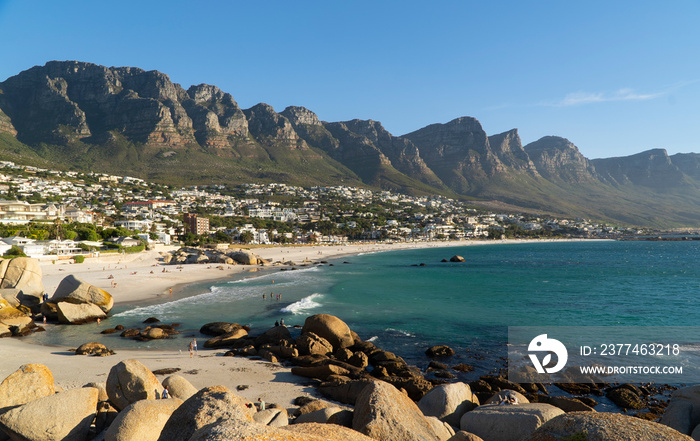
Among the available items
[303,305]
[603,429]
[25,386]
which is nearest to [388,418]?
[603,429]

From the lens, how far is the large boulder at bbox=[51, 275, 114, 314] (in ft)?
85.6

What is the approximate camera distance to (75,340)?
843 inches

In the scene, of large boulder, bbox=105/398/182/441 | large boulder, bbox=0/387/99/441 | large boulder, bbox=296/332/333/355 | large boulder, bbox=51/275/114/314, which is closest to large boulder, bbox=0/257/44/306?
large boulder, bbox=51/275/114/314

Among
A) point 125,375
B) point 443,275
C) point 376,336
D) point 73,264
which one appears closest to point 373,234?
point 443,275

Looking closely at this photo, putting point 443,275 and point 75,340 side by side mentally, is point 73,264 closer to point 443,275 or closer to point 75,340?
point 75,340

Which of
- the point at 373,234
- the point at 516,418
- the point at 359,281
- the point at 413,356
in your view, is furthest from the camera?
the point at 373,234

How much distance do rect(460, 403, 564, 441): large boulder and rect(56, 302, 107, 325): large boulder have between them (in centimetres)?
2651

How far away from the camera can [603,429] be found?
11.2 ft

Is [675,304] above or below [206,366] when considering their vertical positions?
below

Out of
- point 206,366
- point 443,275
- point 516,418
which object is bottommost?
point 443,275

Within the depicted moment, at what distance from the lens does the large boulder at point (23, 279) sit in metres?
29.1

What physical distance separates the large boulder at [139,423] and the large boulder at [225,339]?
14126 mm

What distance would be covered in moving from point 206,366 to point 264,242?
324 ft

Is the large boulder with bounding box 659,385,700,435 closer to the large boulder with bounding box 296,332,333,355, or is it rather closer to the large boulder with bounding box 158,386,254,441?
the large boulder with bounding box 158,386,254,441
